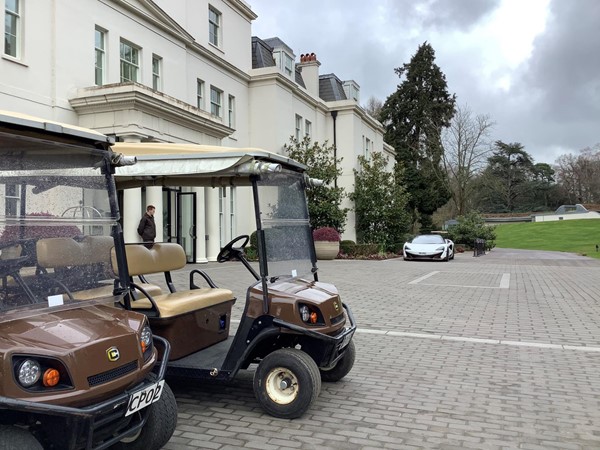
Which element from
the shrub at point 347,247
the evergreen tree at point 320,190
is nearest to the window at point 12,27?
the evergreen tree at point 320,190

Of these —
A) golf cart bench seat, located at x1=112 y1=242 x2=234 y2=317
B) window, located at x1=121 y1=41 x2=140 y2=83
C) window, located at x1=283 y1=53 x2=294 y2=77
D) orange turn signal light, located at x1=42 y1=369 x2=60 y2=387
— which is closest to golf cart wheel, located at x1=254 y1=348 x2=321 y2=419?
golf cart bench seat, located at x1=112 y1=242 x2=234 y2=317

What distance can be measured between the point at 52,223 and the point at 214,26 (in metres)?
20.6

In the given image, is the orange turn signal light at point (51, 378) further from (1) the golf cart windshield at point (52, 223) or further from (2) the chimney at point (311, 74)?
(2) the chimney at point (311, 74)

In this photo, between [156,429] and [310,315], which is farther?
[310,315]

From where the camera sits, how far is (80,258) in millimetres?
3152

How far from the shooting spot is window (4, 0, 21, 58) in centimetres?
1234

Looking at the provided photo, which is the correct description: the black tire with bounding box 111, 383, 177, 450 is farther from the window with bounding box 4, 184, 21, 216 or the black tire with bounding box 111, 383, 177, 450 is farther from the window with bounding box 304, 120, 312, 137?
the window with bounding box 304, 120, 312, 137

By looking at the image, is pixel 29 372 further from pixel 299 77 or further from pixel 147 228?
pixel 299 77

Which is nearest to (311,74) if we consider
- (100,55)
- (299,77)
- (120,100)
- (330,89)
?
(299,77)

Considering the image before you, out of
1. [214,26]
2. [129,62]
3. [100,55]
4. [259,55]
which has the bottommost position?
[100,55]

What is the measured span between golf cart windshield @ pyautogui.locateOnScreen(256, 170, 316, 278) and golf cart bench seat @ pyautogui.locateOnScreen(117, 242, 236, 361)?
0.75 m

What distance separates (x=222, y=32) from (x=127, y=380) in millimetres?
21325

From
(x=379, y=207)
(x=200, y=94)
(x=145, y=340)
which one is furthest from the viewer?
(x=379, y=207)

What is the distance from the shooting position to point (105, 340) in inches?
106
